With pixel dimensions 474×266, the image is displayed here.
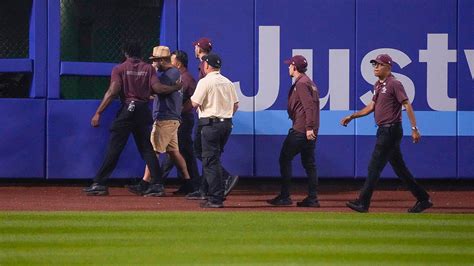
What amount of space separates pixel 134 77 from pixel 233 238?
451cm

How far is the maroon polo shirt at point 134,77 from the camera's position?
Answer: 43.4 feet

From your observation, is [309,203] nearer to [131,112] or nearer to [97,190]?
[131,112]

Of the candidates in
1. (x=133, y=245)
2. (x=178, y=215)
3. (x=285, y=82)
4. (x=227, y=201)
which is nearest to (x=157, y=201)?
(x=227, y=201)

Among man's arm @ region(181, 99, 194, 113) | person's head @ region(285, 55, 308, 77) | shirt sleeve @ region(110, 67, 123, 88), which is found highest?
person's head @ region(285, 55, 308, 77)

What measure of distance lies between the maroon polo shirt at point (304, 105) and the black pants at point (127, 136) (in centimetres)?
199

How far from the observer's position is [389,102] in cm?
1130

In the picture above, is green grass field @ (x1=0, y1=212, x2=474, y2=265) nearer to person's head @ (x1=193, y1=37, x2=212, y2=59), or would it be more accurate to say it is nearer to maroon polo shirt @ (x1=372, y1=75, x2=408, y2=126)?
maroon polo shirt @ (x1=372, y1=75, x2=408, y2=126)

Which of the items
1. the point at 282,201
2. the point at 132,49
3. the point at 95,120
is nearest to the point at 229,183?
the point at 282,201

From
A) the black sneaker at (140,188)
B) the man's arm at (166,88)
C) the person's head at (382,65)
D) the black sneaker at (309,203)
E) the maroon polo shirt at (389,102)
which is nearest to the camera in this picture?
the maroon polo shirt at (389,102)

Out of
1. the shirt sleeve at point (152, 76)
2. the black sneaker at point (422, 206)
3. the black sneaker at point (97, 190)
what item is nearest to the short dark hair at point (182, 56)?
the shirt sleeve at point (152, 76)

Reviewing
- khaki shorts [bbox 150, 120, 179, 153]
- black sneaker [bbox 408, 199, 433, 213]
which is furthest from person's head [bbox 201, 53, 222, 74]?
black sneaker [bbox 408, 199, 433, 213]

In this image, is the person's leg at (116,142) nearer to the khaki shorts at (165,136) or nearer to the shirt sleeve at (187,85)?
the khaki shorts at (165,136)

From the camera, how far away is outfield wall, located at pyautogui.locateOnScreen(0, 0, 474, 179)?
1445 cm

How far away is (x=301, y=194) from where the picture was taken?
1430cm
